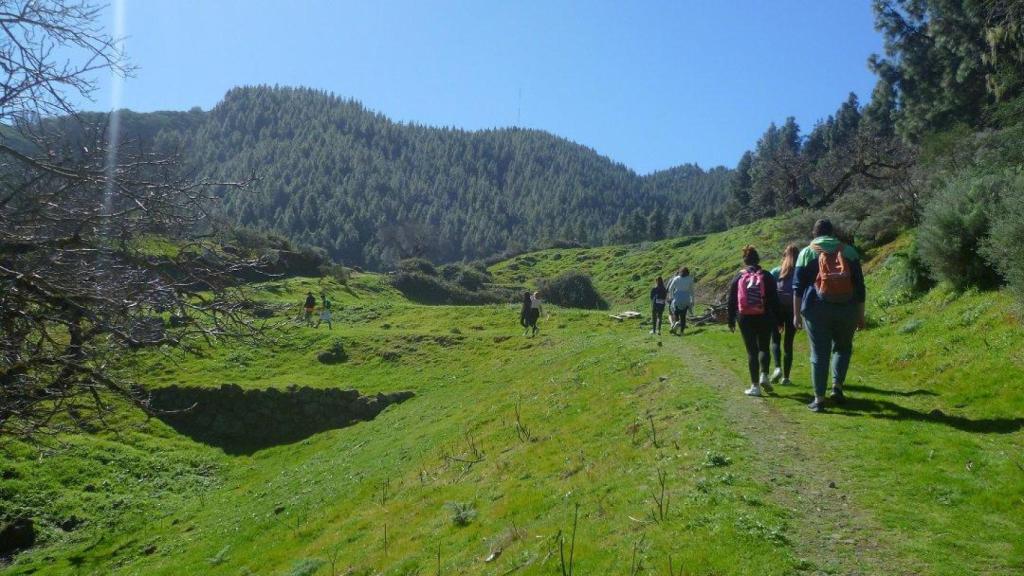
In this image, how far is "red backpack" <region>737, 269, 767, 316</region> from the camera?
12984mm

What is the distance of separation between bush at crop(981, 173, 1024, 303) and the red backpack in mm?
5987

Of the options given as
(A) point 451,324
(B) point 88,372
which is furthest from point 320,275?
(B) point 88,372

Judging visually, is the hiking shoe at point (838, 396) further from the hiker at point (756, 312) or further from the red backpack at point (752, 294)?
the red backpack at point (752, 294)

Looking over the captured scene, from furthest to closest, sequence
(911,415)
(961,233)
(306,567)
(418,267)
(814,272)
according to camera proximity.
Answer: (418,267) < (961,233) < (306,567) < (814,272) < (911,415)

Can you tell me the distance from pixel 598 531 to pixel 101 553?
19355 millimetres

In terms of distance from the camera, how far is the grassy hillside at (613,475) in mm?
7160

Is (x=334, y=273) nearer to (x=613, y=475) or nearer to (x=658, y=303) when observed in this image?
(x=658, y=303)

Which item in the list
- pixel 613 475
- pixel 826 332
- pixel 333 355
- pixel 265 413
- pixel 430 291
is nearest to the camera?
pixel 613 475

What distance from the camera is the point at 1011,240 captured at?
1453 cm

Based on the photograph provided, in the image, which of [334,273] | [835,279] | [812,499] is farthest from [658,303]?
[334,273]

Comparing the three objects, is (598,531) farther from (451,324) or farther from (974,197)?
(451,324)

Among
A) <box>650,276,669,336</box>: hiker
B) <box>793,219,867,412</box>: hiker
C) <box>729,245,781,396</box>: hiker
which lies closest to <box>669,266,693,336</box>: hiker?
<box>650,276,669,336</box>: hiker

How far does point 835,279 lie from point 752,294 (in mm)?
1927

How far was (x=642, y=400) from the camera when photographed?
15.3 metres
